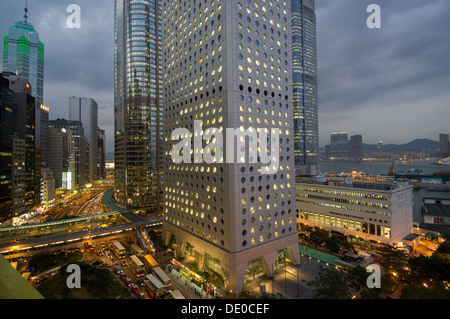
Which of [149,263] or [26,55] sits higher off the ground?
[26,55]

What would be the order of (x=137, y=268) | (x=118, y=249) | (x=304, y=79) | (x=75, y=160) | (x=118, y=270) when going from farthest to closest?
(x=75, y=160)
(x=304, y=79)
(x=118, y=249)
(x=118, y=270)
(x=137, y=268)

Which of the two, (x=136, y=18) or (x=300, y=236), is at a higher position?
(x=136, y=18)

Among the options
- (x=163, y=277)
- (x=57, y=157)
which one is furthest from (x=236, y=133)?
(x=57, y=157)

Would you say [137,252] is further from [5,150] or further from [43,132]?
[43,132]

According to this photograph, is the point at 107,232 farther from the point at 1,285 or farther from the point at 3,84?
the point at 3,84

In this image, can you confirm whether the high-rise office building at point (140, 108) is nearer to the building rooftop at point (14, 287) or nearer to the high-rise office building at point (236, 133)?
the high-rise office building at point (236, 133)

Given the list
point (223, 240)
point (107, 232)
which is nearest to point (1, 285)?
point (223, 240)

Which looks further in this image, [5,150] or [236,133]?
[5,150]
